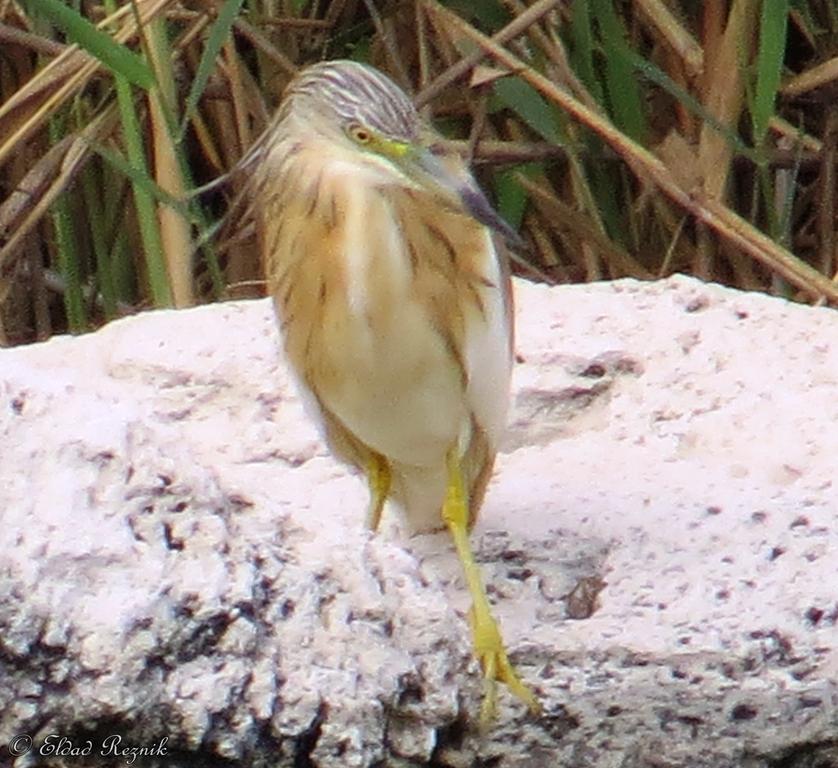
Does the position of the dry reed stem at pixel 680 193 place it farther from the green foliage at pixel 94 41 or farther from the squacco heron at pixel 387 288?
the squacco heron at pixel 387 288

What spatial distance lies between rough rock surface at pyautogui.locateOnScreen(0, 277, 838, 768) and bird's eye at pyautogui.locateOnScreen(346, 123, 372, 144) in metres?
0.32

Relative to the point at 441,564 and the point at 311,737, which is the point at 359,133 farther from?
the point at 311,737

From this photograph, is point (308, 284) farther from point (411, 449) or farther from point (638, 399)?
point (638, 399)

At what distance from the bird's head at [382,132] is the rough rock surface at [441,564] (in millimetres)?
319

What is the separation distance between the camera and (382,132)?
206 cm

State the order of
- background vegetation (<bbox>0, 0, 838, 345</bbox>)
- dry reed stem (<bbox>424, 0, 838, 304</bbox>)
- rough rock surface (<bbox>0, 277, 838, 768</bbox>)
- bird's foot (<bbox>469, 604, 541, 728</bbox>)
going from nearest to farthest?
rough rock surface (<bbox>0, 277, 838, 768</bbox>) → bird's foot (<bbox>469, 604, 541, 728</bbox>) → dry reed stem (<bbox>424, 0, 838, 304</bbox>) → background vegetation (<bbox>0, 0, 838, 345</bbox>)

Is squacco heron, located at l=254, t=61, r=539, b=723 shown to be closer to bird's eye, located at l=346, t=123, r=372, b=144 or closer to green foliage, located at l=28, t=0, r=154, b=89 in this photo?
bird's eye, located at l=346, t=123, r=372, b=144

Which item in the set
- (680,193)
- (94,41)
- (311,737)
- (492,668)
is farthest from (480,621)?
(680,193)

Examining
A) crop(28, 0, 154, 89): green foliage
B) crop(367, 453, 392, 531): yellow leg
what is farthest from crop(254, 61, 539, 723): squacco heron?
crop(28, 0, 154, 89): green foliage

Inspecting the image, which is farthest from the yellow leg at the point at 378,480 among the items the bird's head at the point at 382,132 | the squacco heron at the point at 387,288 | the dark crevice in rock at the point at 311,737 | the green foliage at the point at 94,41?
the dark crevice in rock at the point at 311,737

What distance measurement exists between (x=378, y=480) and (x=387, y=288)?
28 centimetres

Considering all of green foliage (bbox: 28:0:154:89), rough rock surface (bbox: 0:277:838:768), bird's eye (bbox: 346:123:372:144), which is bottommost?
rough rock surface (bbox: 0:277:838:768)

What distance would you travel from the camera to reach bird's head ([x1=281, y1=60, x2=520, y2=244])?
2.04 m

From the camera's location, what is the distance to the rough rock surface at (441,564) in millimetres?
1608
